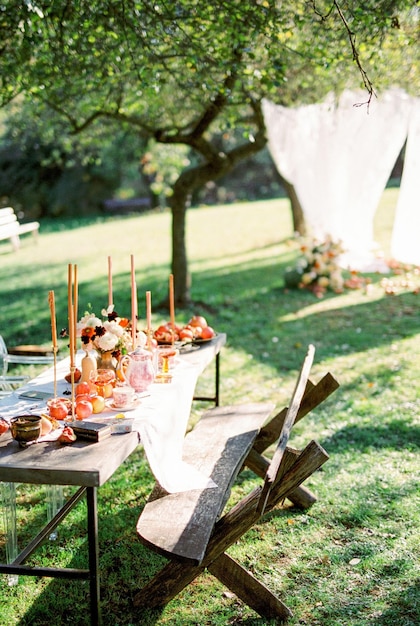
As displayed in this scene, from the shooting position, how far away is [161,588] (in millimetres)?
3180

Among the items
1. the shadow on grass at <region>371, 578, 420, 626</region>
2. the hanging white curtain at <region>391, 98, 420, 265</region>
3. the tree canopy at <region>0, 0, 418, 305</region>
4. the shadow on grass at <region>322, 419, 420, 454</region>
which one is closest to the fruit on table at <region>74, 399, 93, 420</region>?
the shadow on grass at <region>371, 578, 420, 626</region>

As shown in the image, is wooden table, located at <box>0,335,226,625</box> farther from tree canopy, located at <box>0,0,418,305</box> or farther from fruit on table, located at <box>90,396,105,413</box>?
tree canopy, located at <box>0,0,418,305</box>

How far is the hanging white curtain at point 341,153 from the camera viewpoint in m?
8.44

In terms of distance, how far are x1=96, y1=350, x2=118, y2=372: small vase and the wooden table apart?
774mm

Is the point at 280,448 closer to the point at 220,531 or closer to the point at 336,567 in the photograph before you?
the point at 220,531

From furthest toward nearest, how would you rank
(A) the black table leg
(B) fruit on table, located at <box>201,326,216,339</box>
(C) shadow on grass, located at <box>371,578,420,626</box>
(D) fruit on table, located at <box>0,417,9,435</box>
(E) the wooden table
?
(B) fruit on table, located at <box>201,326,216,339</box>
(C) shadow on grass, located at <box>371,578,420,626</box>
(D) fruit on table, located at <box>0,417,9,435</box>
(A) the black table leg
(E) the wooden table

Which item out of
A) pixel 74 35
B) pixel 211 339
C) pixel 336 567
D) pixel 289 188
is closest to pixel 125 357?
pixel 211 339

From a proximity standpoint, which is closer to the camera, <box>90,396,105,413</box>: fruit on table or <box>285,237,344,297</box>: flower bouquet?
<box>90,396,105,413</box>: fruit on table

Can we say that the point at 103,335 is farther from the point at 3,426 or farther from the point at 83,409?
the point at 3,426

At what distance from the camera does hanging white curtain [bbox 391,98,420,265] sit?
8406 millimetres

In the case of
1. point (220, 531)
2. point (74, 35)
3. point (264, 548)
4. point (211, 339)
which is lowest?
point (264, 548)

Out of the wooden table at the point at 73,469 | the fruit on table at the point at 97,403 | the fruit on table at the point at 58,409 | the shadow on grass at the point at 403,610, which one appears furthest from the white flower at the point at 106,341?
the shadow on grass at the point at 403,610

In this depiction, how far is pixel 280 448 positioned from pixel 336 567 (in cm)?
109

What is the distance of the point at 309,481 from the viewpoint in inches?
185
